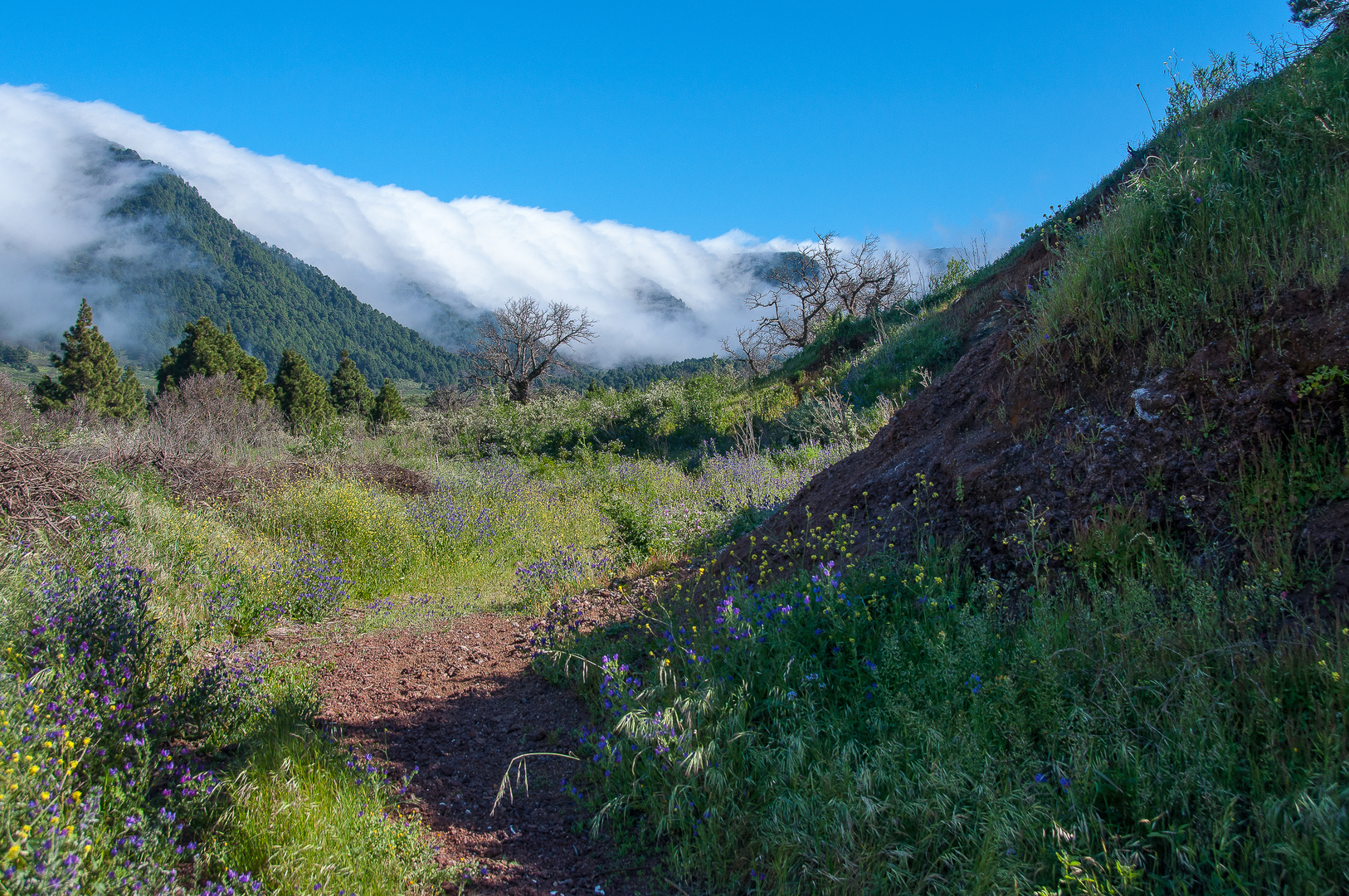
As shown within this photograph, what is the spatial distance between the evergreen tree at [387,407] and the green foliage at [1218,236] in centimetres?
3686

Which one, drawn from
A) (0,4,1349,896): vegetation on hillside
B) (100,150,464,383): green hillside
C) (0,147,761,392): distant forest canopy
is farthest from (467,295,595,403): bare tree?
(100,150,464,383): green hillside

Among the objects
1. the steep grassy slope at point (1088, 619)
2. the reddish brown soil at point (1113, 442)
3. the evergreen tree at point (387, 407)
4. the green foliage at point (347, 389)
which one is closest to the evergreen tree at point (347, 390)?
the green foliage at point (347, 389)

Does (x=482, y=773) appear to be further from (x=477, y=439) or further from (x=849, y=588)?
(x=477, y=439)

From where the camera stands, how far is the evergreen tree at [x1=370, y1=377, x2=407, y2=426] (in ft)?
125

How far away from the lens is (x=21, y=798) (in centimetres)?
207

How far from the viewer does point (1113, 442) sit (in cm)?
351

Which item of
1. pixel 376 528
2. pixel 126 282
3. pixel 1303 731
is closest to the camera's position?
pixel 1303 731

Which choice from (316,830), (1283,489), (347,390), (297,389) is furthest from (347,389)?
(1283,489)

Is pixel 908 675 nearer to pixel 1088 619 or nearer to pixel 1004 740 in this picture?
pixel 1004 740

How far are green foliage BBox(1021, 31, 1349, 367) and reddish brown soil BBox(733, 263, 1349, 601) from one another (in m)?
0.15

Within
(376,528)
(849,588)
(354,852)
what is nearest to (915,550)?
(849,588)

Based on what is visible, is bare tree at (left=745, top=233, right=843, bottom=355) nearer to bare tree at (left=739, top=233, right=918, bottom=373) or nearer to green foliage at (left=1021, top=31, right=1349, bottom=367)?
bare tree at (left=739, top=233, right=918, bottom=373)

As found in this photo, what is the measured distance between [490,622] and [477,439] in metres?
16.4

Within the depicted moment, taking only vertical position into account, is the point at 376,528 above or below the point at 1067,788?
above
